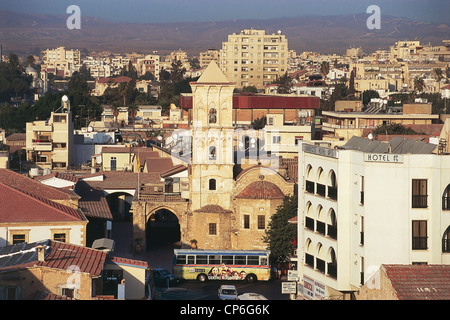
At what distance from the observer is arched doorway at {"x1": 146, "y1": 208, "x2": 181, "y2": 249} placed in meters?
45.2

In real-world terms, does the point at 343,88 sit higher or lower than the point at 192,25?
lower

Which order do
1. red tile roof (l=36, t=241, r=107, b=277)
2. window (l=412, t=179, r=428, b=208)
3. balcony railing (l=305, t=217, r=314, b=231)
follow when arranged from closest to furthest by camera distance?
red tile roof (l=36, t=241, r=107, b=277)
window (l=412, t=179, r=428, b=208)
balcony railing (l=305, t=217, r=314, b=231)

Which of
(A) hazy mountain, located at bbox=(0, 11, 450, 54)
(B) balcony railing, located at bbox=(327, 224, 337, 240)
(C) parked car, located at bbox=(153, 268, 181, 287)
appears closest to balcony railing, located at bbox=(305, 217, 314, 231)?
(B) balcony railing, located at bbox=(327, 224, 337, 240)

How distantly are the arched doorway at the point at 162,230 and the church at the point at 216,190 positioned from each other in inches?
26.3

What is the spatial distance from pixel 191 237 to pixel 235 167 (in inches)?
152

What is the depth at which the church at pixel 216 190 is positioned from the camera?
1688 inches

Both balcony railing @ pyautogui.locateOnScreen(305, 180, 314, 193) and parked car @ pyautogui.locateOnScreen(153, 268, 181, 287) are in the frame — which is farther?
parked car @ pyautogui.locateOnScreen(153, 268, 181, 287)

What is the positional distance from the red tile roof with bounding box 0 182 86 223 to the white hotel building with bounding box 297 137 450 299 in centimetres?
865

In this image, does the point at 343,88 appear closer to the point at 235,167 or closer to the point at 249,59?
the point at 249,59

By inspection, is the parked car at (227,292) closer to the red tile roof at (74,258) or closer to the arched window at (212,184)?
the red tile roof at (74,258)

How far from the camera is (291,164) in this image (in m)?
47.8

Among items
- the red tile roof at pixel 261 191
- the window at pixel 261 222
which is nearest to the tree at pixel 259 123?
the red tile roof at pixel 261 191

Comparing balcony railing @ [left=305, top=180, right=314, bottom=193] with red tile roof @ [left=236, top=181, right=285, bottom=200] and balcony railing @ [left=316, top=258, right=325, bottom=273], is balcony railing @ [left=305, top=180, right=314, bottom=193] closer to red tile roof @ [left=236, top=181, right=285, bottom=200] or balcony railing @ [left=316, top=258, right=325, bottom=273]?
balcony railing @ [left=316, top=258, right=325, bottom=273]

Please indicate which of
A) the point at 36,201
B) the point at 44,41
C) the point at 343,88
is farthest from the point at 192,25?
the point at 36,201
